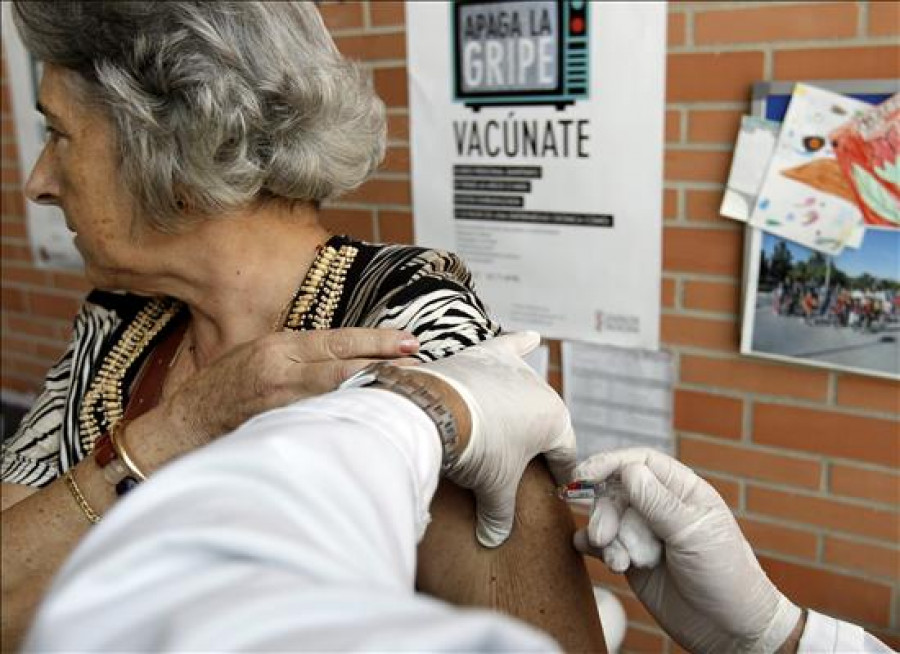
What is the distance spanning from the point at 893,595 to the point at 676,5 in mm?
1264

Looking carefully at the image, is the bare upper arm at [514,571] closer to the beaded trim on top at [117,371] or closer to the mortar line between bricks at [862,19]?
the beaded trim on top at [117,371]

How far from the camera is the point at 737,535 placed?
103cm

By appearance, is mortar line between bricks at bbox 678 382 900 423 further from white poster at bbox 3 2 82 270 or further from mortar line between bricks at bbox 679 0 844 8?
white poster at bbox 3 2 82 270

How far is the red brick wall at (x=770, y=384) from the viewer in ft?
5.64

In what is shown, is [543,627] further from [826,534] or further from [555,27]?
[555,27]

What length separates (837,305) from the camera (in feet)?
5.81

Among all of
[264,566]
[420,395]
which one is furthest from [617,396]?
Answer: [264,566]

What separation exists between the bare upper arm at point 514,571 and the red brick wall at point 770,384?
100 centimetres

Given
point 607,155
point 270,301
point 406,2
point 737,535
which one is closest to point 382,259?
point 270,301

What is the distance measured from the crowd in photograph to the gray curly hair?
960 millimetres

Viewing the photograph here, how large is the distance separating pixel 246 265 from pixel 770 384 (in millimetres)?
1105

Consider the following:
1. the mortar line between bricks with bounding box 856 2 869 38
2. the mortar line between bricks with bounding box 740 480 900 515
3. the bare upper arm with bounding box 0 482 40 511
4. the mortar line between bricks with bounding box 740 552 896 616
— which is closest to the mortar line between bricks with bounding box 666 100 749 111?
the mortar line between bricks with bounding box 856 2 869 38

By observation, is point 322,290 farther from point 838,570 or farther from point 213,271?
point 838,570

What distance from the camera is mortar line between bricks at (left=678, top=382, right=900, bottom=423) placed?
1786 mm
